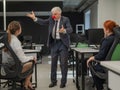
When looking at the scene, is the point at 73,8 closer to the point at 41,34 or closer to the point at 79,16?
the point at 79,16

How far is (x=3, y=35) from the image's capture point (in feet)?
12.9

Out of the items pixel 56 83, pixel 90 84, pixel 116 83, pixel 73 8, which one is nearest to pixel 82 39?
pixel 56 83

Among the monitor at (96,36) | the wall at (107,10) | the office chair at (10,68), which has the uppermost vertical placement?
the wall at (107,10)

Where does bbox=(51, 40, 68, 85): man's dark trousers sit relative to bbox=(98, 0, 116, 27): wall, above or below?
below

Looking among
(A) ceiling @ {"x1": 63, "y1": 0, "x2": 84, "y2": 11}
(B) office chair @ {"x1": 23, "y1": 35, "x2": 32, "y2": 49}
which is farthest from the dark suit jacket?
A: (A) ceiling @ {"x1": 63, "y1": 0, "x2": 84, "y2": 11}

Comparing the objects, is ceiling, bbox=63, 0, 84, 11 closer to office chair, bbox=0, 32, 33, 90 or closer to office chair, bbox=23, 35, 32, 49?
office chair, bbox=23, 35, 32, 49

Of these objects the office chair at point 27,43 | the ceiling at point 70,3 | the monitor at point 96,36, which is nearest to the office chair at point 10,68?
the monitor at point 96,36

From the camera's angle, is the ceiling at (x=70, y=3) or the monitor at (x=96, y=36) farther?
the ceiling at (x=70, y=3)

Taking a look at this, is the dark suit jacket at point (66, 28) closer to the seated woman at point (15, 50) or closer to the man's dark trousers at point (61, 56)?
the man's dark trousers at point (61, 56)

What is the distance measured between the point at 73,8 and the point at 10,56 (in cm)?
1408

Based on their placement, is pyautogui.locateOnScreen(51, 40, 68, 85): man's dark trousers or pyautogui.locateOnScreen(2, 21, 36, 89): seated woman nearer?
pyautogui.locateOnScreen(2, 21, 36, 89): seated woman

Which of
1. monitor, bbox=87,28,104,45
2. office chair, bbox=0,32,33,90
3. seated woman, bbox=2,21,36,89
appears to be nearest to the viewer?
office chair, bbox=0,32,33,90

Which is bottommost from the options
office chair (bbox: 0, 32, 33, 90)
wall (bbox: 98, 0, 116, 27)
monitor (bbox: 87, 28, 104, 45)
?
office chair (bbox: 0, 32, 33, 90)

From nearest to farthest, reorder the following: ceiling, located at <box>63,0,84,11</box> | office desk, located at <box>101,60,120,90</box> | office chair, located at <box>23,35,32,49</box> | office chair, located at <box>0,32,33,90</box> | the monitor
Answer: office desk, located at <box>101,60,120,90</box>
office chair, located at <box>0,32,33,90</box>
the monitor
office chair, located at <box>23,35,32,49</box>
ceiling, located at <box>63,0,84,11</box>
